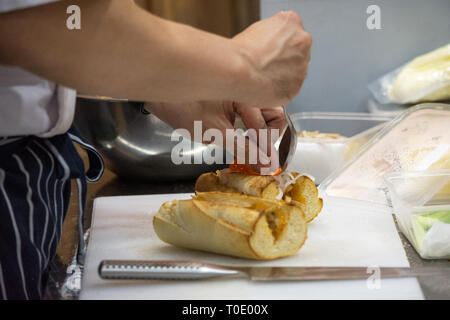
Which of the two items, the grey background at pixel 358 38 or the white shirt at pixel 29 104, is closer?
the white shirt at pixel 29 104

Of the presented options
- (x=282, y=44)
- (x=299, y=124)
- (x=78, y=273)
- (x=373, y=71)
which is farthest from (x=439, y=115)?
(x=373, y=71)

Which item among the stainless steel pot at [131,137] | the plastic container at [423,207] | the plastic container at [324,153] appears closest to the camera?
the plastic container at [423,207]

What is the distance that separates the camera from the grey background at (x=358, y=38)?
1652 mm

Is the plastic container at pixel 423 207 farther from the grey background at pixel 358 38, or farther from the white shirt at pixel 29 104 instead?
the grey background at pixel 358 38

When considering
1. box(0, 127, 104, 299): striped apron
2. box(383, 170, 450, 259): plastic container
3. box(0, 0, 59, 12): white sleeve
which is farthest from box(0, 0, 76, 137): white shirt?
box(383, 170, 450, 259): plastic container

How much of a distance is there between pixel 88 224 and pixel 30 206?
10.7 inches

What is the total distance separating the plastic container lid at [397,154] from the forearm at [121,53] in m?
0.44

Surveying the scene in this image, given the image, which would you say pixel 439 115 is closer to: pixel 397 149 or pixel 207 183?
pixel 397 149

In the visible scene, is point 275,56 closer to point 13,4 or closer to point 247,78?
point 247,78

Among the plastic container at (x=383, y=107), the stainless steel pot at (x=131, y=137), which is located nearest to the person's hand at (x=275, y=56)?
the stainless steel pot at (x=131, y=137)

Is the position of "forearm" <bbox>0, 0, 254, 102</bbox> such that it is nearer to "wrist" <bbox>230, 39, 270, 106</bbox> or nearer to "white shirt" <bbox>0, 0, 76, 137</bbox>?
"wrist" <bbox>230, 39, 270, 106</bbox>

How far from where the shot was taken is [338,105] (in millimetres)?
1812

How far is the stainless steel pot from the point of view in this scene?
1.02 metres

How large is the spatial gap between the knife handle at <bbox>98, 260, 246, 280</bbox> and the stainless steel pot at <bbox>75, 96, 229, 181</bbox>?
1.35 ft
